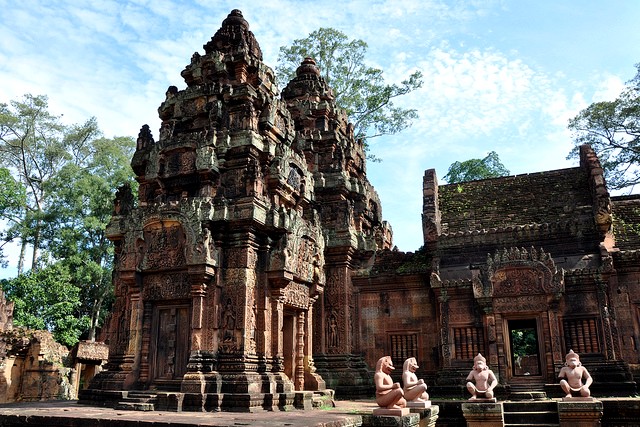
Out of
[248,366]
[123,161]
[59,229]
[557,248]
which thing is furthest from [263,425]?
[123,161]

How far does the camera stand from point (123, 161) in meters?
31.6

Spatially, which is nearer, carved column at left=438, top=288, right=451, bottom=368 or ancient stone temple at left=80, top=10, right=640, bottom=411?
ancient stone temple at left=80, top=10, right=640, bottom=411

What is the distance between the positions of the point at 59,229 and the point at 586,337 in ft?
84.1

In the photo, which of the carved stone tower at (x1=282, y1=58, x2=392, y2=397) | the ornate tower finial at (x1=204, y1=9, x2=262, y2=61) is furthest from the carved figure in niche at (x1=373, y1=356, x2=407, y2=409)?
the ornate tower finial at (x1=204, y1=9, x2=262, y2=61)

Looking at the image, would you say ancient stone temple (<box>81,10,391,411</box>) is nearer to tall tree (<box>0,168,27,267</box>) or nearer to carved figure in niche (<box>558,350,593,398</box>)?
carved figure in niche (<box>558,350,593,398</box>)

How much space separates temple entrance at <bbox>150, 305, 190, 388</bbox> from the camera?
38.5 feet

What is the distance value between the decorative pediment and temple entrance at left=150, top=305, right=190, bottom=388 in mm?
7639

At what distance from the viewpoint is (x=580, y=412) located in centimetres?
1059

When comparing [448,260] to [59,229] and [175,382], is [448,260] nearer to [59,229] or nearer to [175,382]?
[175,382]

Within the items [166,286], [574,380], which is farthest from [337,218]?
[574,380]

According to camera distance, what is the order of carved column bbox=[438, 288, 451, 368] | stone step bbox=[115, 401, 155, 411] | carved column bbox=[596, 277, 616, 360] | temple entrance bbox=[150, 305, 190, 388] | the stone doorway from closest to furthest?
stone step bbox=[115, 401, 155, 411], temple entrance bbox=[150, 305, 190, 388], carved column bbox=[596, 277, 616, 360], carved column bbox=[438, 288, 451, 368], the stone doorway

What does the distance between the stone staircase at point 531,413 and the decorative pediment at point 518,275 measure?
312cm

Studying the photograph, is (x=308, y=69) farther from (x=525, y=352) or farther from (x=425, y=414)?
(x=525, y=352)

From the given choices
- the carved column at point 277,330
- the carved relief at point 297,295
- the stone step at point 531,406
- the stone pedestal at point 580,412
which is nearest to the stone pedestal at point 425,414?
the stone step at point 531,406
